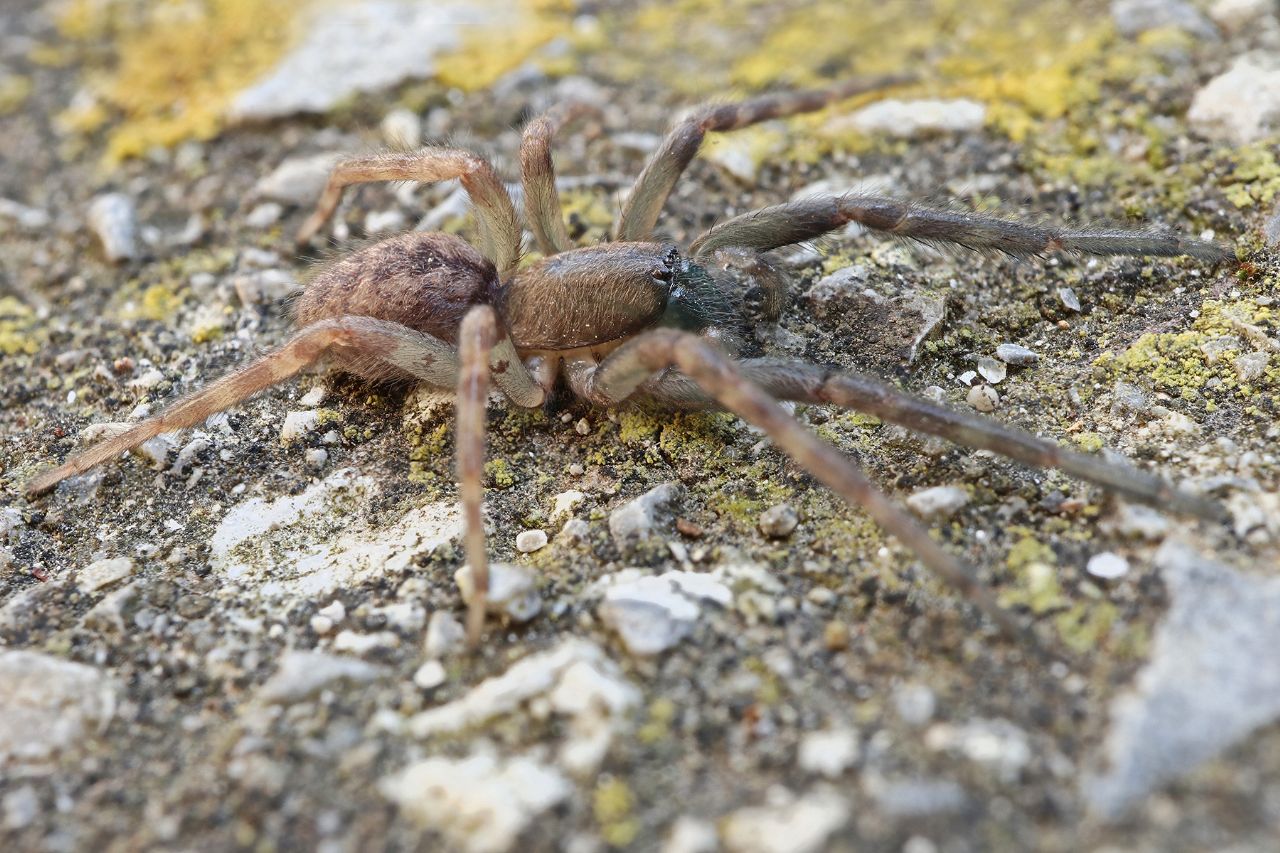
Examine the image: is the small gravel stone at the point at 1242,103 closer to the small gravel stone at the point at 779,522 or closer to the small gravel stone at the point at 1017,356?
the small gravel stone at the point at 1017,356

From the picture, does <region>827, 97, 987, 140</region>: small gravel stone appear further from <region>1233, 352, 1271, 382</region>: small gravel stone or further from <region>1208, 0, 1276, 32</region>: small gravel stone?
<region>1233, 352, 1271, 382</region>: small gravel stone

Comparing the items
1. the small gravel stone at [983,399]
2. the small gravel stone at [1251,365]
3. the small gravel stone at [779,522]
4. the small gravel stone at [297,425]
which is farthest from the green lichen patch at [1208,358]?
the small gravel stone at [297,425]

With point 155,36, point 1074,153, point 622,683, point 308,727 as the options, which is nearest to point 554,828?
point 622,683

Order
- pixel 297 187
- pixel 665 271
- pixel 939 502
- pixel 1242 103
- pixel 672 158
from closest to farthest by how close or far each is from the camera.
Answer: pixel 939 502 < pixel 665 271 < pixel 672 158 < pixel 1242 103 < pixel 297 187

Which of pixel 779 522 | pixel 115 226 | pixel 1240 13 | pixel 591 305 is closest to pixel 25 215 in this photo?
pixel 115 226

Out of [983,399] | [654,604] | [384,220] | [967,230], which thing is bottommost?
[654,604]

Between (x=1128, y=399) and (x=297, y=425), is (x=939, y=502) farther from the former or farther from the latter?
(x=297, y=425)

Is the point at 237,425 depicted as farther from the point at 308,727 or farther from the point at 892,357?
the point at 892,357
